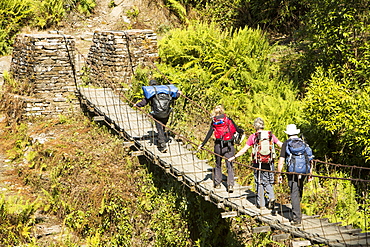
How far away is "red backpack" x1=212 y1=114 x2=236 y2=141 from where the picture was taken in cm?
725

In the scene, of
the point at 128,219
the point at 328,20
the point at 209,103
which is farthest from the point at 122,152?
the point at 328,20

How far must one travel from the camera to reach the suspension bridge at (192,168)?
6375 millimetres

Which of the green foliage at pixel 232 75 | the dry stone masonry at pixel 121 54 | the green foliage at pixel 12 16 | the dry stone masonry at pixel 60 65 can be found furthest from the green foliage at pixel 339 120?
the green foliage at pixel 12 16

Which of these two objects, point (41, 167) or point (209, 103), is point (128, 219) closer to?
point (41, 167)

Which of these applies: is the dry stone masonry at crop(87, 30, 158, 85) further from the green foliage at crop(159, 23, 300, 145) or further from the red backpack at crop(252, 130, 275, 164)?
the red backpack at crop(252, 130, 275, 164)

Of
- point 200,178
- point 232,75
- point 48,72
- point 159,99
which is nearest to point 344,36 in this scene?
point 232,75

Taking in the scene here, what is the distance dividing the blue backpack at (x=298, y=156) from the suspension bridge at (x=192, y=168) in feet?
1.03

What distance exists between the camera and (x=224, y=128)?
727 cm

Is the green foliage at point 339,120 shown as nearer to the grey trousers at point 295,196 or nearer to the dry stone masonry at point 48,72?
the grey trousers at point 295,196

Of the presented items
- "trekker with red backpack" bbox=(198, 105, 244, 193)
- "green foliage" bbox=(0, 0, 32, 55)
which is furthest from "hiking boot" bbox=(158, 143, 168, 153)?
"green foliage" bbox=(0, 0, 32, 55)

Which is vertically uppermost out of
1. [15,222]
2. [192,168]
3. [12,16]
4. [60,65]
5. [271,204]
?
[12,16]

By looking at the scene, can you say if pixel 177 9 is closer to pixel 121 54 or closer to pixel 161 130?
pixel 121 54

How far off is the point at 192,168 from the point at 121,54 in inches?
205

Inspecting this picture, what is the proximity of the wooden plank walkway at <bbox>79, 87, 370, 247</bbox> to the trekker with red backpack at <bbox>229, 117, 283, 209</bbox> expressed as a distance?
26 cm
